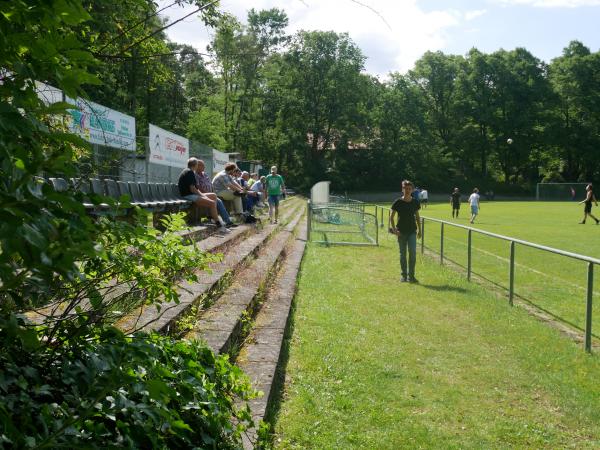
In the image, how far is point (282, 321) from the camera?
6.18 m

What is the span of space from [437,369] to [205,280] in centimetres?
266

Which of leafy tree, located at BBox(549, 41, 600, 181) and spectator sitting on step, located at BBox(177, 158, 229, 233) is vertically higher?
leafy tree, located at BBox(549, 41, 600, 181)

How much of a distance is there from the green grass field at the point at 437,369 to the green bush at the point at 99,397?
1.61 meters

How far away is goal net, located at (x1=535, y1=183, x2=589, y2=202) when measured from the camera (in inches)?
2646

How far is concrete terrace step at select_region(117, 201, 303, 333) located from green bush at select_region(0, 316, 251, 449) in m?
0.29

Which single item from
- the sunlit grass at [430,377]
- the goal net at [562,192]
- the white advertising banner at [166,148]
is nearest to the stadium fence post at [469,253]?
the sunlit grass at [430,377]

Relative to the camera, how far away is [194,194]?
11828 millimetres

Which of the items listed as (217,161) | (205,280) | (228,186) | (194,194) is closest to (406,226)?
(194,194)

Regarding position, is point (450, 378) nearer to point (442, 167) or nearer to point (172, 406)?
point (172, 406)

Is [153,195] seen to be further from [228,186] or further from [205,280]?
[205,280]

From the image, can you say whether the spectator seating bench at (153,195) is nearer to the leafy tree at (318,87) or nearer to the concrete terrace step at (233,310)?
the concrete terrace step at (233,310)

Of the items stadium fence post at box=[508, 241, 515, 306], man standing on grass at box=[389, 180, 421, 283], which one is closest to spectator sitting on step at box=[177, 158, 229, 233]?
man standing on grass at box=[389, 180, 421, 283]

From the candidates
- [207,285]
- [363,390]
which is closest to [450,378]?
[363,390]

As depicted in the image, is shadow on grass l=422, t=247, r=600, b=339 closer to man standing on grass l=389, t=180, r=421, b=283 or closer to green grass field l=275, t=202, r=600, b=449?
green grass field l=275, t=202, r=600, b=449
